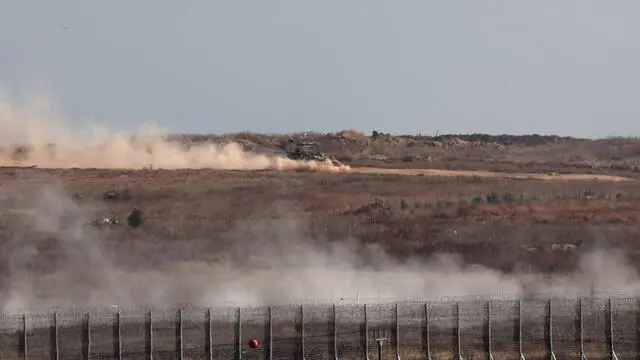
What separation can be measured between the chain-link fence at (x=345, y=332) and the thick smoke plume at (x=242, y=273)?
7.03m

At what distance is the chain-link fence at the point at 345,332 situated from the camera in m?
56.3

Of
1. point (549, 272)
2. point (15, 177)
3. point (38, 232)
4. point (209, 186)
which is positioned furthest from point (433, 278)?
point (15, 177)

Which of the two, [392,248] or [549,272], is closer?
[549,272]

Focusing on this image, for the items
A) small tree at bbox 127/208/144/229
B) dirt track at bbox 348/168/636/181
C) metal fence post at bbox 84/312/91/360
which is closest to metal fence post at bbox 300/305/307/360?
metal fence post at bbox 84/312/91/360

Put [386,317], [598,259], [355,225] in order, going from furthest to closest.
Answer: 1. [355,225]
2. [598,259]
3. [386,317]

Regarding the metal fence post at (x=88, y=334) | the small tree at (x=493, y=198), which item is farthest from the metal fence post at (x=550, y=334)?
the small tree at (x=493, y=198)

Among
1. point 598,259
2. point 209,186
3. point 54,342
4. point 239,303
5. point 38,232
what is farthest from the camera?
point 209,186

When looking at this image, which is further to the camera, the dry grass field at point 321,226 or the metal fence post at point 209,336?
the dry grass field at point 321,226

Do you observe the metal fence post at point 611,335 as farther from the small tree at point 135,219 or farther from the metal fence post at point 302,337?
the small tree at point 135,219

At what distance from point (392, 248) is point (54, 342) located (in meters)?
34.8

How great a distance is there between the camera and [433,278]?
3044 inches

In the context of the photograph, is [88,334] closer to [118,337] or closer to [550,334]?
[118,337]

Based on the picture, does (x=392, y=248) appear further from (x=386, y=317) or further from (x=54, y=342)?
(x=54, y=342)

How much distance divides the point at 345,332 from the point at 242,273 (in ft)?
68.6
